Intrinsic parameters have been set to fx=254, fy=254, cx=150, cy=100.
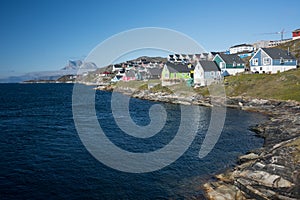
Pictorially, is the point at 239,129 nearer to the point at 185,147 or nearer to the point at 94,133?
the point at 185,147

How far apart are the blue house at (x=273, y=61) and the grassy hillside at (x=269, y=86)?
8.58 metres

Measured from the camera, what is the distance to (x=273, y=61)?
2763 inches

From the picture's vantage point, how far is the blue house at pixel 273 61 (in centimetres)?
7081

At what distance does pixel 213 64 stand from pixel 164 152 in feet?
197

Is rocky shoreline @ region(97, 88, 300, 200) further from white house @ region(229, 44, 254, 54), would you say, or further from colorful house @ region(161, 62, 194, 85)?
white house @ region(229, 44, 254, 54)

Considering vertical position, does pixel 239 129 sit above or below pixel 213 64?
below

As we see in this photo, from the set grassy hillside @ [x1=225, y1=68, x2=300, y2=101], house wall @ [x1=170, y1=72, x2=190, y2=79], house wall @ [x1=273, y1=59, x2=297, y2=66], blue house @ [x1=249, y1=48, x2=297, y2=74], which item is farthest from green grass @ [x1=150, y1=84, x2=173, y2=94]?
house wall @ [x1=273, y1=59, x2=297, y2=66]

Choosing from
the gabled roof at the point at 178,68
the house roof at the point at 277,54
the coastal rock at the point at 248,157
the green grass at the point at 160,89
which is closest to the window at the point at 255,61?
the house roof at the point at 277,54

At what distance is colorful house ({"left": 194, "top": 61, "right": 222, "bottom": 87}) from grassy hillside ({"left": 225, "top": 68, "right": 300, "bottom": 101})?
9.46 meters

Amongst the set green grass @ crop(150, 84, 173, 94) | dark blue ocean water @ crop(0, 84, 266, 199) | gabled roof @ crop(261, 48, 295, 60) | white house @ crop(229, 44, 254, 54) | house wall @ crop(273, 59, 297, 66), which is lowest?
dark blue ocean water @ crop(0, 84, 266, 199)

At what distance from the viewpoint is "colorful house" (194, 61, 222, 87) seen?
77.1m

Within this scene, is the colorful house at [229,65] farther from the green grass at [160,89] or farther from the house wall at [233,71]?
the green grass at [160,89]

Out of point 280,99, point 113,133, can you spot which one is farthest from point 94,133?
point 280,99

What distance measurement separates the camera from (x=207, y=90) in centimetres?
6931
